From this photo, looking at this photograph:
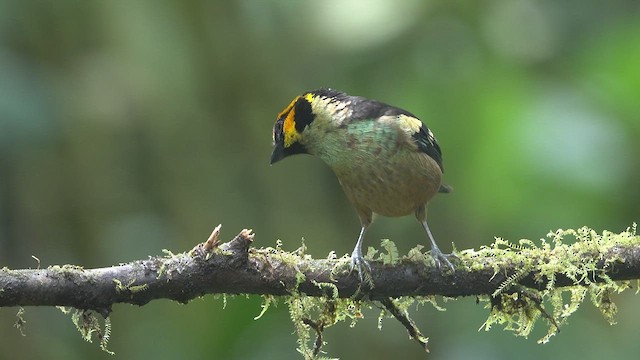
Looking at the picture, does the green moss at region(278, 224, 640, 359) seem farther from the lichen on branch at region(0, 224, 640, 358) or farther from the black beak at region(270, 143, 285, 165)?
the black beak at region(270, 143, 285, 165)

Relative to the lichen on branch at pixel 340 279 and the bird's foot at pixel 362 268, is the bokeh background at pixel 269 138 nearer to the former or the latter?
the lichen on branch at pixel 340 279

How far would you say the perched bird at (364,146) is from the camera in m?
4.30

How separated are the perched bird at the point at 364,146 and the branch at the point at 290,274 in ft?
2.10

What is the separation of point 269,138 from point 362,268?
362cm

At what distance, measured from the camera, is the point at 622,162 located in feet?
16.2

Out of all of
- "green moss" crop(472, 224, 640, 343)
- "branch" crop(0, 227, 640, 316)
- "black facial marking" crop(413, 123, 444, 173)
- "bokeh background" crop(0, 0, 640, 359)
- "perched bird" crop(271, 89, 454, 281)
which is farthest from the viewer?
"bokeh background" crop(0, 0, 640, 359)

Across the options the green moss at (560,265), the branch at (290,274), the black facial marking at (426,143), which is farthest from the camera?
the black facial marking at (426,143)

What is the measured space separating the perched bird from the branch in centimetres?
64

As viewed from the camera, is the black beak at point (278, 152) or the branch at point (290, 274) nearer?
the branch at point (290, 274)

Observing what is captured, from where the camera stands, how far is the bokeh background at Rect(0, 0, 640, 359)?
16.5ft

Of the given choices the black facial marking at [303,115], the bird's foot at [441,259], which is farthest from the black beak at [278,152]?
the bird's foot at [441,259]

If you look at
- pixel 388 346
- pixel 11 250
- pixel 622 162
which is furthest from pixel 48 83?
pixel 622 162

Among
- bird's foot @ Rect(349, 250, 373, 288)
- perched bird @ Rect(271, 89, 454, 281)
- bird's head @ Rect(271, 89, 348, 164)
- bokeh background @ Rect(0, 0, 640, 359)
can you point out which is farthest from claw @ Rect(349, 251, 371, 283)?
bokeh background @ Rect(0, 0, 640, 359)

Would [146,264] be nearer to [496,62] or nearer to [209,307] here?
[209,307]
